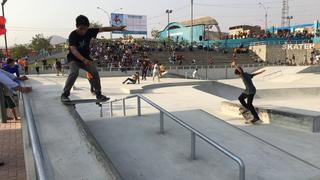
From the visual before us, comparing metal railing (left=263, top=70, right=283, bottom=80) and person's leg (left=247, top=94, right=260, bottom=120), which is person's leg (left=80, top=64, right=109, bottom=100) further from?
metal railing (left=263, top=70, right=283, bottom=80)

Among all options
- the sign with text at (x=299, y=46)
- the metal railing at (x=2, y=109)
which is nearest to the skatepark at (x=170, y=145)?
the metal railing at (x=2, y=109)

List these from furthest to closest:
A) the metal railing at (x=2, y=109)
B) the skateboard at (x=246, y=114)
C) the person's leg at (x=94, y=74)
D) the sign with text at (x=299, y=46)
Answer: the sign with text at (x=299, y=46) < the skateboard at (x=246, y=114) < the metal railing at (x=2, y=109) < the person's leg at (x=94, y=74)

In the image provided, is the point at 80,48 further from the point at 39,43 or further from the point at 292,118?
the point at 39,43

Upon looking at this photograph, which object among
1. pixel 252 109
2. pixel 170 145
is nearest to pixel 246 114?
pixel 252 109

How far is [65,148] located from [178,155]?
2215 mm

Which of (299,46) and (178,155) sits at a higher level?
(299,46)

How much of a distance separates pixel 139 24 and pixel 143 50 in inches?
887

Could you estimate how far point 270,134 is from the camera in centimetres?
852

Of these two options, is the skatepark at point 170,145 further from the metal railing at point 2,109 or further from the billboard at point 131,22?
the billboard at point 131,22

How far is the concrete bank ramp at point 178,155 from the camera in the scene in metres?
4.96

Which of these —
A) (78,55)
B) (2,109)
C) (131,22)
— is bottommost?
(2,109)

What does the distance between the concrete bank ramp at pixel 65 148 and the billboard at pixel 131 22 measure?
5505cm

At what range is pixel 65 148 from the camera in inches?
151

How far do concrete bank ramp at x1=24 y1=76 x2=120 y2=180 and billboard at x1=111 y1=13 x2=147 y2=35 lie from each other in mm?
55053
